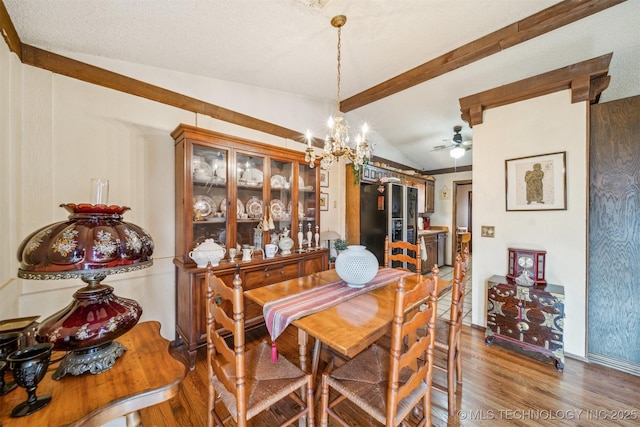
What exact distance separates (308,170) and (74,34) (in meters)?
2.31

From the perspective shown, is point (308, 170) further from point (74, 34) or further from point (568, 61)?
point (568, 61)

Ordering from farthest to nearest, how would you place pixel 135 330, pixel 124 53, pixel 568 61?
pixel 568 61 → pixel 124 53 → pixel 135 330

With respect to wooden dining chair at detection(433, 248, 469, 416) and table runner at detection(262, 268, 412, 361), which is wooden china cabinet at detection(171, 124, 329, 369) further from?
wooden dining chair at detection(433, 248, 469, 416)

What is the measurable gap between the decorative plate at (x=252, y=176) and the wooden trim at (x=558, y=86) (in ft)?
8.15

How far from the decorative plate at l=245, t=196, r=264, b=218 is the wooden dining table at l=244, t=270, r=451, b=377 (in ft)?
3.50

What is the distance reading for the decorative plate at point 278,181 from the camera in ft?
9.57

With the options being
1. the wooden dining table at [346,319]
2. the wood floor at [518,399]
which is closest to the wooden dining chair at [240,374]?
the wooden dining table at [346,319]

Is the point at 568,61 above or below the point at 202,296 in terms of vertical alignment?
above

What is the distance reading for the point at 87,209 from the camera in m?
0.99

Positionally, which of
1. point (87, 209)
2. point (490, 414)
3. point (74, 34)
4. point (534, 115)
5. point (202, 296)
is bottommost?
point (490, 414)

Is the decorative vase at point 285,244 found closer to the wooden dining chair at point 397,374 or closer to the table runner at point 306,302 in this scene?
the table runner at point 306,302

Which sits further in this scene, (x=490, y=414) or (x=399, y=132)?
(x=399, y=132)

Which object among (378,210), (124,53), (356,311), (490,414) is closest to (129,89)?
(124,53)

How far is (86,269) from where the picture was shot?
0.92 meters
